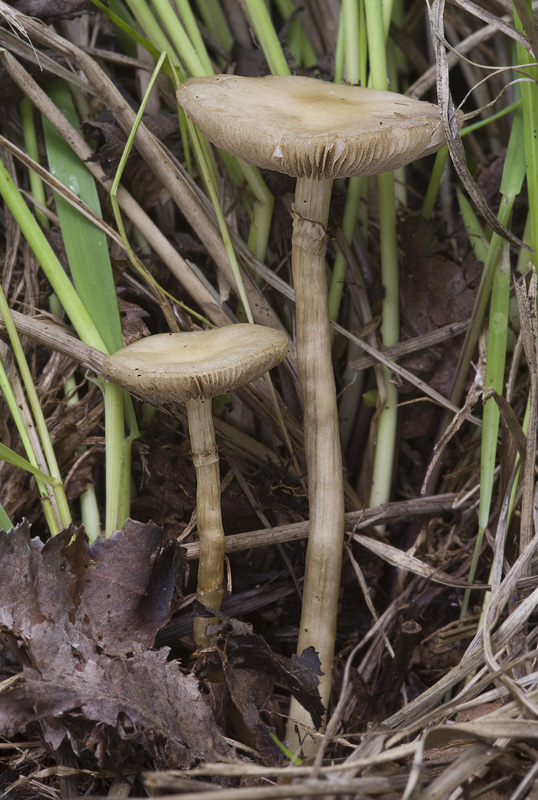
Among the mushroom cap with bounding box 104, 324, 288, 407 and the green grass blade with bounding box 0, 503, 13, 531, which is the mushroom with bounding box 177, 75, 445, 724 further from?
the green grass blade with bounding box 0, 503, 13, 531

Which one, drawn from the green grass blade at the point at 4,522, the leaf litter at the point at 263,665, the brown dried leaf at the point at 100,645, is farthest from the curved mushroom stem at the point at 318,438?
the green grass blade at the point at 4,522

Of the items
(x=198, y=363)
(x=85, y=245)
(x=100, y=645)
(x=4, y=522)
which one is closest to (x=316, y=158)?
(x=198, y=363)

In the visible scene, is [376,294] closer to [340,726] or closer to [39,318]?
[39,318]

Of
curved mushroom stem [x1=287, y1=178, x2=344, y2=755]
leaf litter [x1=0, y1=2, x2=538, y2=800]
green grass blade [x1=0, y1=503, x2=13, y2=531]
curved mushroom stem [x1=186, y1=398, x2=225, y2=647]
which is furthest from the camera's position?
curved mushroom stem [x1=287, y1=178, x2=344, y2=755]

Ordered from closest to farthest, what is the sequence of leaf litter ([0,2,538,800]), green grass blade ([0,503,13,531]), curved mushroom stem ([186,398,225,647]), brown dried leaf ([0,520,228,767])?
leaf litter ([0,2,538,800]), brown dried leaf ([0,520,228,767]), green grass blade ([0,503,13,531]), curved mushroom stem ([186,398,225,647])

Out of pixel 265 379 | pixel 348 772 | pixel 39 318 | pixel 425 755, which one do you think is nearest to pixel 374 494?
pixel 265 379

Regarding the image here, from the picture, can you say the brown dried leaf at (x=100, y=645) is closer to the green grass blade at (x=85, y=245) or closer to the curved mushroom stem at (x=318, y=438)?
the curved mushroom stem at (x=318, y=438)

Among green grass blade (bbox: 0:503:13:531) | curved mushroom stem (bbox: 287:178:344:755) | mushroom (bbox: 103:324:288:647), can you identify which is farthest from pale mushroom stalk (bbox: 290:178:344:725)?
green grass blade (bbox: 0:503:13:531)
